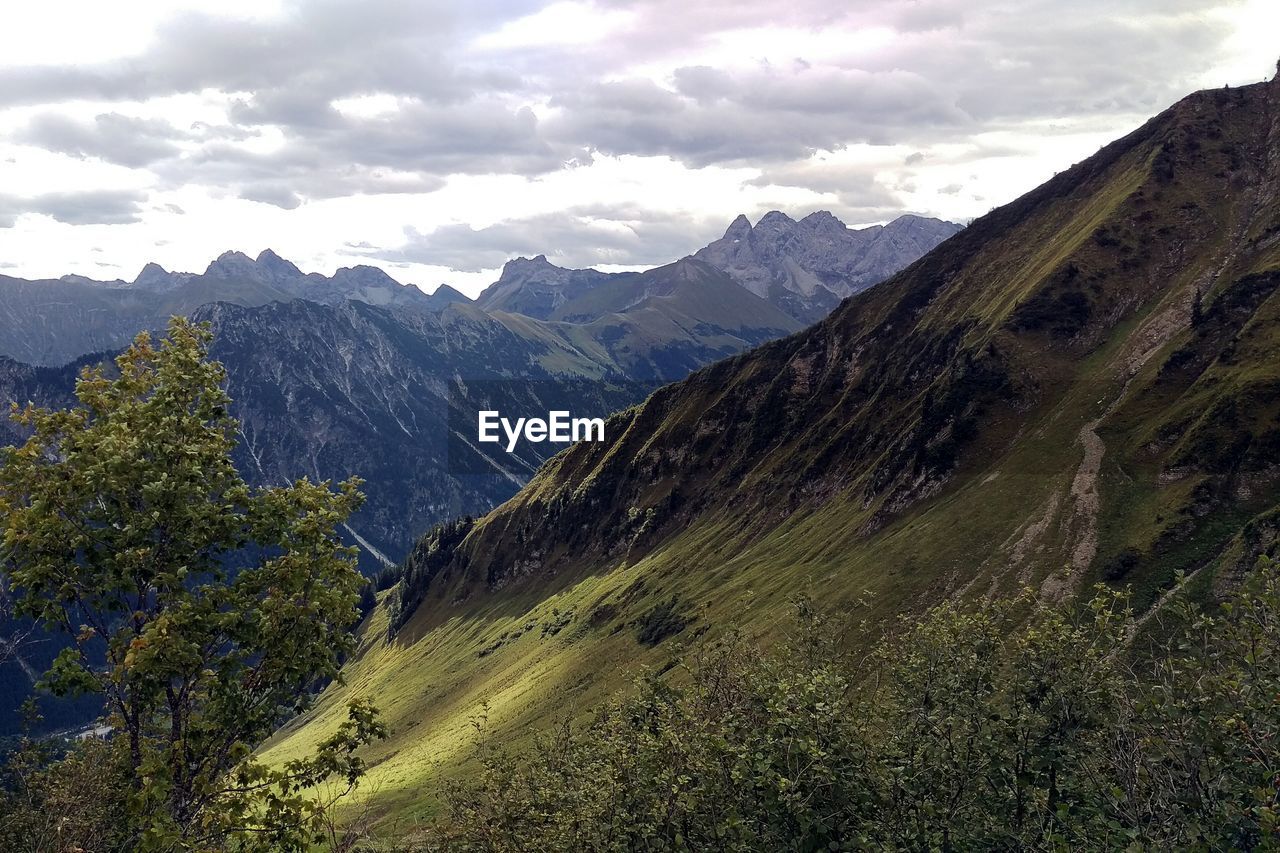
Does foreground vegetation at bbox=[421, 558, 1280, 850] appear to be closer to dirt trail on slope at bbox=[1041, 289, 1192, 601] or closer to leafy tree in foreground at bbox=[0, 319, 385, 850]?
leafy tree in foreground at bbox=[0, 319, 385, 850]

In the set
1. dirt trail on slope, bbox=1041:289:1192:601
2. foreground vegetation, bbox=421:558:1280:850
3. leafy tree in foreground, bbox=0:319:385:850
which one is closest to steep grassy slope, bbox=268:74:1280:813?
dirt trail on slope, bbox=1041:289:1192:601

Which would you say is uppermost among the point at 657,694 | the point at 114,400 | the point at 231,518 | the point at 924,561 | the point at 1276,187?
the point at 1276,187

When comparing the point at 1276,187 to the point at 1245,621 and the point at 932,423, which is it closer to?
the point at 932,423

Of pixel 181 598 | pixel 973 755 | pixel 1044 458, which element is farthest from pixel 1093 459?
pixel 181 598

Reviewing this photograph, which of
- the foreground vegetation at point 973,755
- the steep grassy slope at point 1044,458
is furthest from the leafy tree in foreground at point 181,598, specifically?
the steep grassy slope at point 1044,458

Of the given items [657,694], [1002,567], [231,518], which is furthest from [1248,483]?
[231,518]

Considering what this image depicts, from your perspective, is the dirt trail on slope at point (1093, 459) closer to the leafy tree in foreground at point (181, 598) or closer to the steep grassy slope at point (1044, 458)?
the steep grassy slope at point (1044, 458)
